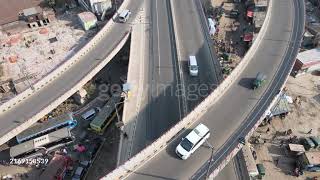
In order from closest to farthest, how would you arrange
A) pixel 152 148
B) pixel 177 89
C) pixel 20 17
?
pixel 152 148
pixel 177 89
pixel 20 17

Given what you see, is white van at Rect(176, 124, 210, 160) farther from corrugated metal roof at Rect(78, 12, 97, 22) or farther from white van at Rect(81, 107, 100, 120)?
corrugated metal roof at Rect(78, 12, 97, 22)

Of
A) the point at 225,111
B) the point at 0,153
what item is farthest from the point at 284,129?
the point at 0,153

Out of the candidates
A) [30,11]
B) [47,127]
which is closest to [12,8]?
[30,11]

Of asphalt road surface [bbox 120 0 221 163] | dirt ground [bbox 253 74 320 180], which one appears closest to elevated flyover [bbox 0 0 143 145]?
asphalt road surface [bbox 120 0 221 163]

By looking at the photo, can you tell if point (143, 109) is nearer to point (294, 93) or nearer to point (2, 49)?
point (294, 93)

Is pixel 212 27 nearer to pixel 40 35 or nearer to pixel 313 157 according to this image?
pixel 313 157

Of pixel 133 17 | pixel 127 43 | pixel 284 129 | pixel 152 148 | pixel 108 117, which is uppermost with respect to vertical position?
pixel 133 17

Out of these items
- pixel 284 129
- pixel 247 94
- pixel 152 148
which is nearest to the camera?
pixel 152 148
